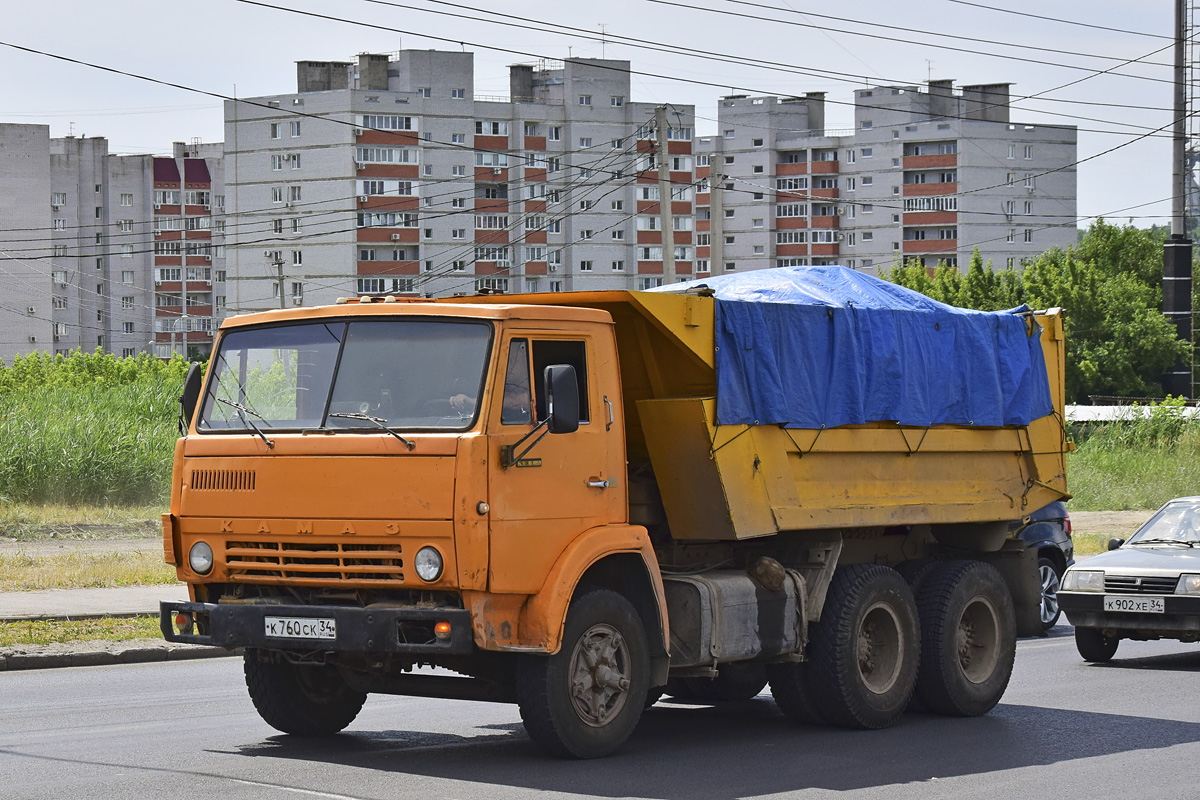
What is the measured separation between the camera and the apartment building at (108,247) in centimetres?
13825

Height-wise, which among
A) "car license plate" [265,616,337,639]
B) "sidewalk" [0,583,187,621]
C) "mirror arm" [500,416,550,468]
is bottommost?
"sidewalk" [0,583,187,621]

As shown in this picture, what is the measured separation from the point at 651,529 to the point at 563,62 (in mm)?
126834

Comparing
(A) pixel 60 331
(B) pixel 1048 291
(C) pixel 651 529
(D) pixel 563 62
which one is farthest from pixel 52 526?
(A) pixel 60 331

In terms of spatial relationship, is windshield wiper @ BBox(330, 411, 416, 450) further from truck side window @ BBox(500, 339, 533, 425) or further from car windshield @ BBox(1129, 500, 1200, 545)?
car windshield @ BBox(1129, 500, 1200, 545)

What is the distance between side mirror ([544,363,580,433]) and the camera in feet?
26.9

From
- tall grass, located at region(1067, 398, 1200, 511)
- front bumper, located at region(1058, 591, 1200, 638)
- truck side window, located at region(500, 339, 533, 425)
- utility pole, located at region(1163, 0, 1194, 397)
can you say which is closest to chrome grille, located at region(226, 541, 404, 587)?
truck side window, located at region(500, 339, 533, 425)

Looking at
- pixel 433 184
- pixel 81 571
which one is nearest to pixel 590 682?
pixel 81 571

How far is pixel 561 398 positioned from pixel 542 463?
0.39 metres

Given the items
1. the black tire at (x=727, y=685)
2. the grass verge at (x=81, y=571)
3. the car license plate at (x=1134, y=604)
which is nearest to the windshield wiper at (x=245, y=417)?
the black tire at (x=727, y=685)

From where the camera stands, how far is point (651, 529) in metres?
9.68

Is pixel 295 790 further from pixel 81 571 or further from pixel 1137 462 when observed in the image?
pixel 1137 462

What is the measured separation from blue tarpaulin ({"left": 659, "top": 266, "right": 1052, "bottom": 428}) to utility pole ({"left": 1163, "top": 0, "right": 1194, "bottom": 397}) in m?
29.9

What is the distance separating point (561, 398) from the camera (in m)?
8.22

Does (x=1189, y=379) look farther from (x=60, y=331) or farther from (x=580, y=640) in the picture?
(x=60, y=331)
